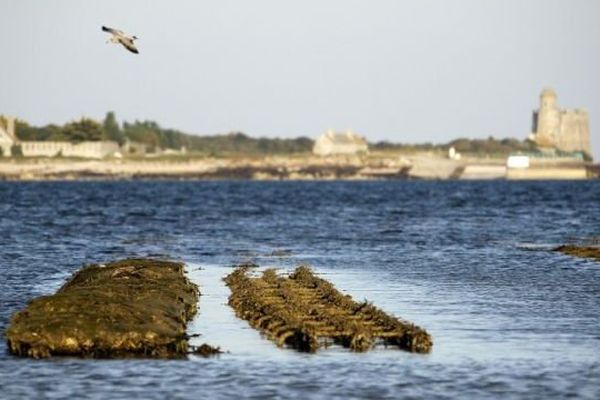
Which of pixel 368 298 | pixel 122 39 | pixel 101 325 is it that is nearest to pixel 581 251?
pixel 368 298

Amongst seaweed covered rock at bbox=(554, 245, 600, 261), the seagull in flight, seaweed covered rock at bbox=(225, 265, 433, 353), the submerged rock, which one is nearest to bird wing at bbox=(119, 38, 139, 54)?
the seagull in flight

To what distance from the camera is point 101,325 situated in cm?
2319

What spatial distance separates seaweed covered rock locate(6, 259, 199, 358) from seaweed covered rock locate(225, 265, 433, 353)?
1.61 m

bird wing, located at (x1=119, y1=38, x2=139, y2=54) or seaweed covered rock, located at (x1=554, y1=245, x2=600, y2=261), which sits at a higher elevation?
bird wing, located at (x1=119, y1=38, x2=139, y2=54)

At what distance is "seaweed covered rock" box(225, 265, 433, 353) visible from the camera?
23.5 metres

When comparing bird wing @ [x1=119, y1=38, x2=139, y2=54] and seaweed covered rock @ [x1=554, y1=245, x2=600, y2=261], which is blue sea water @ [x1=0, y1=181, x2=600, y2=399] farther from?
bird wing @ [x1=119, y1=38, x2=139, y2=54]

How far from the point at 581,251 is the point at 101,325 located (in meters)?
27.1

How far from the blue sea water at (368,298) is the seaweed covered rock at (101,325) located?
0.56 meters

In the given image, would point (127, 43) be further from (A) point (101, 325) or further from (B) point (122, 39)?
(A) point (101, 325)

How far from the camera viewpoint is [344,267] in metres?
42.2

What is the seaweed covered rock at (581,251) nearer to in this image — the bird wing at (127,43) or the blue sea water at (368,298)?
the blue sea water at (368,298)

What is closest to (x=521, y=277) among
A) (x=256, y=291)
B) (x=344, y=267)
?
(x=344, y=267)

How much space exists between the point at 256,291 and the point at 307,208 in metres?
68.5

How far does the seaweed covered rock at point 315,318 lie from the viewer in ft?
77.0
